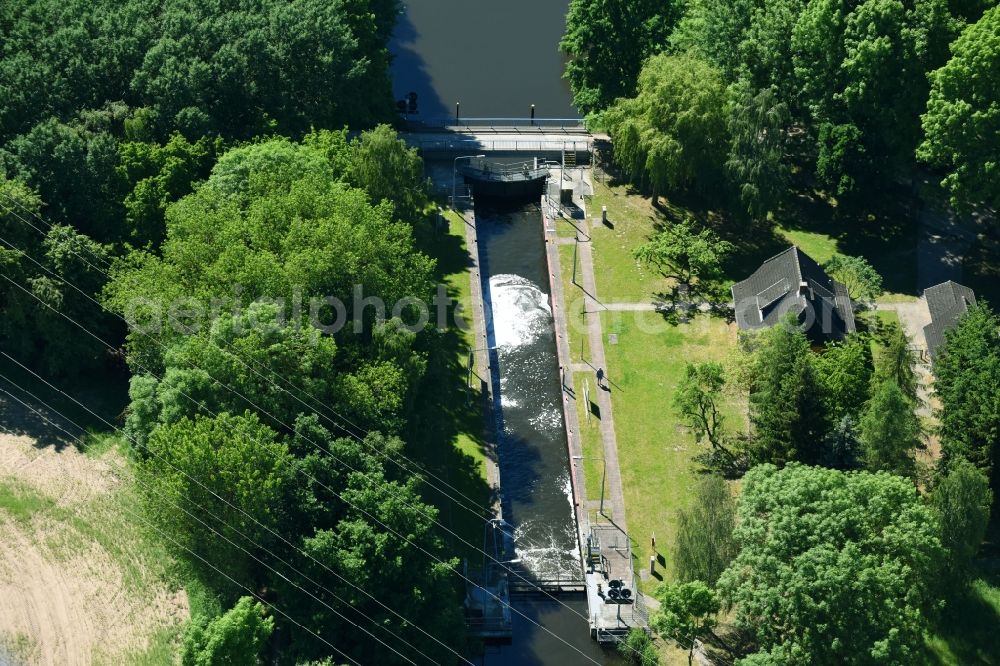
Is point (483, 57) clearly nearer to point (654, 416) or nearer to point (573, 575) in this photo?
point (654, 416)

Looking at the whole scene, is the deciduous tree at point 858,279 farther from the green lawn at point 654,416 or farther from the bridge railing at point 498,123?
the bridge railing at point 498,123

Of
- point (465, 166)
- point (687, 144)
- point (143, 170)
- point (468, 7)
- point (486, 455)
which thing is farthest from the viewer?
point (468, 7)

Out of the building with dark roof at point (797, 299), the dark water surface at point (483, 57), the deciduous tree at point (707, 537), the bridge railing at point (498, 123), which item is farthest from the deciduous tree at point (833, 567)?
the dark water surface at point (483, 57)

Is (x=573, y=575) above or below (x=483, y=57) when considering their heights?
below

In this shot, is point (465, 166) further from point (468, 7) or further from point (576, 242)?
point (468, 7)

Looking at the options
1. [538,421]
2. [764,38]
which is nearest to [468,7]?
[764,38]

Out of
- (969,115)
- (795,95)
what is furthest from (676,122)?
(969,115)
